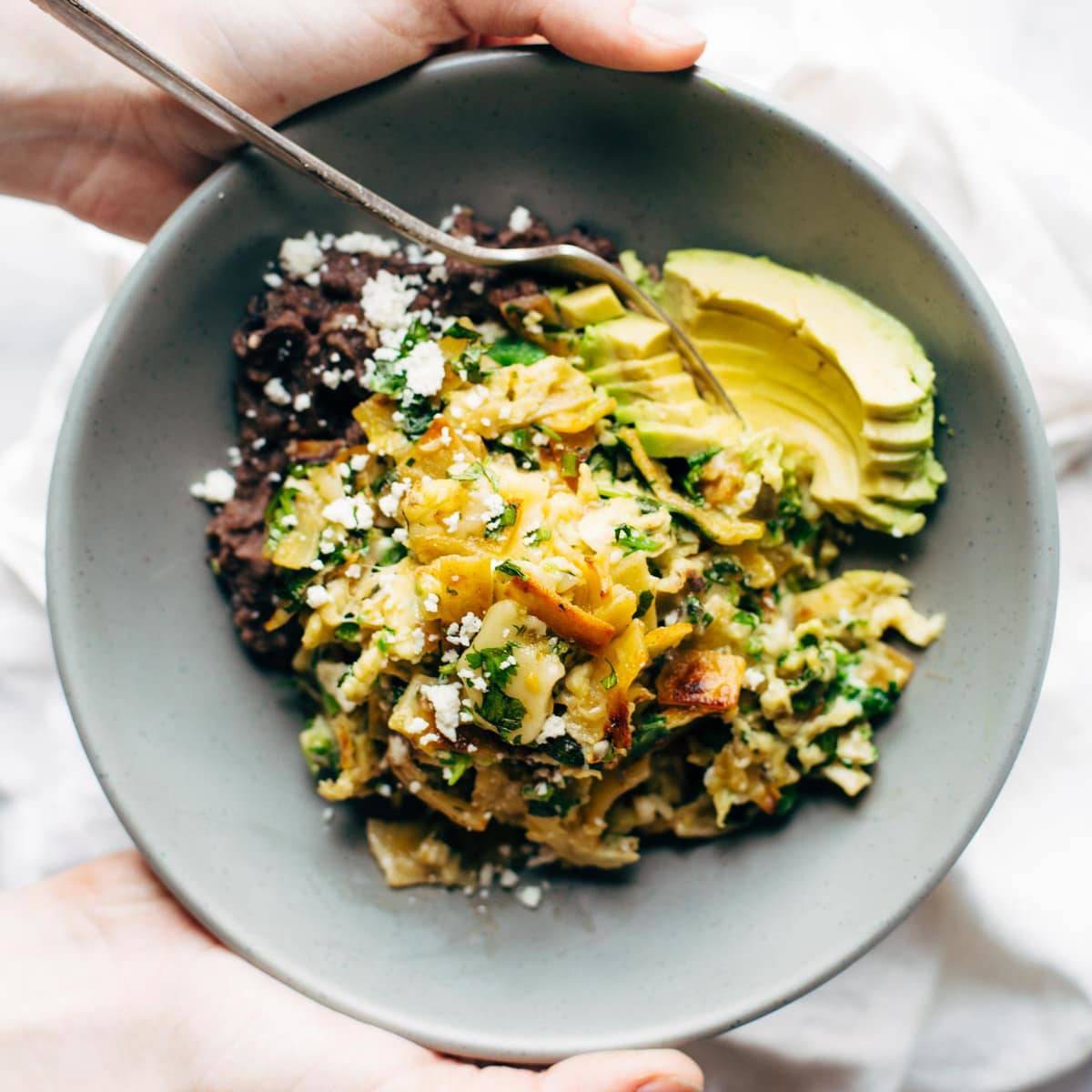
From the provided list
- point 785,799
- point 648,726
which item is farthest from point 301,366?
point 785,799

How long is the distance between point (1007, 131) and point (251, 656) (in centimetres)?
209

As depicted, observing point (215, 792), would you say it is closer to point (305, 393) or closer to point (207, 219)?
point (305, 393)

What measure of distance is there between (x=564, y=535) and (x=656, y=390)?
38 centimetres

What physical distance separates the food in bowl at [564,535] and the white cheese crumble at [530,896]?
6 cm

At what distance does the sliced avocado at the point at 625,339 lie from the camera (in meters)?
2.18

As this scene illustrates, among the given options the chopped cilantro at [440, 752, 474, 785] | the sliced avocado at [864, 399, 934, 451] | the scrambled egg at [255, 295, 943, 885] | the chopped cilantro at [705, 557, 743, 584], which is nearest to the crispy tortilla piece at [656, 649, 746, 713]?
the scrambled egg at [255, 295, 943, 885]

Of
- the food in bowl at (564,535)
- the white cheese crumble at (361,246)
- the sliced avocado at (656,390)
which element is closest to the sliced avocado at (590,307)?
the food in bowl at (564,535)

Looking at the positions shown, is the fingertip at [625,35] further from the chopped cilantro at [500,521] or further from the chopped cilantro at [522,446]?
the chopped cilantro at [500,521]

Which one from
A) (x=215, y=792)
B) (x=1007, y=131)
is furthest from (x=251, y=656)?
(x=1007, y=131)

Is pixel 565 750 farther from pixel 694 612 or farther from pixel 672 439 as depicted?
pixel 672 439

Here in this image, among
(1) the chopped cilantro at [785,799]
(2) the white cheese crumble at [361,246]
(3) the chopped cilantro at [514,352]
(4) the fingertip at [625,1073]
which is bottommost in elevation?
(4) the fingertip at [625,1073]

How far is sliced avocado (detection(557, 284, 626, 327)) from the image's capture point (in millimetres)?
2221

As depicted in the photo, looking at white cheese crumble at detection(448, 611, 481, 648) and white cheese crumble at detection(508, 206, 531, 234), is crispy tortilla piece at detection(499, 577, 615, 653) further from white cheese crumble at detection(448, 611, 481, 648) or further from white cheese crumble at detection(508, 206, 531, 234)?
white cheese crumble at detection(508, 206, 531, 234)

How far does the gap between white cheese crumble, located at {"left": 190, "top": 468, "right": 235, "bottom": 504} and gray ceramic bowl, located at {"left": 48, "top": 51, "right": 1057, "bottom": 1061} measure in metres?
0.04
